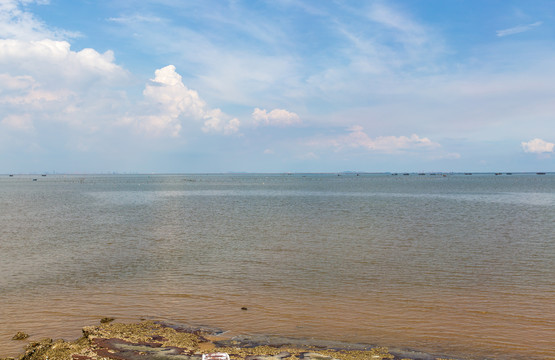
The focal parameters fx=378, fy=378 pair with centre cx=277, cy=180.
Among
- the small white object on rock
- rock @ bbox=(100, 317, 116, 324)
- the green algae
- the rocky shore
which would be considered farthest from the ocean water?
the small white object on rock

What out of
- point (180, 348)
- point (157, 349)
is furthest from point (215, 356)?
point (157, 349)

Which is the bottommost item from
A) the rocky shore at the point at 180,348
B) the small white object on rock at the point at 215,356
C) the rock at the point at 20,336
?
the rock at the point at 20,336

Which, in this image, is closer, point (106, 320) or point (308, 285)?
point (106, 320)

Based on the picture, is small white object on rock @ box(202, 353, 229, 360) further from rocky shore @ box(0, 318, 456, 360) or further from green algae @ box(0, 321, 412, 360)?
green algae @ box(0, 321, 412, 360)

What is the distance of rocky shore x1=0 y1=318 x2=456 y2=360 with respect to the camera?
10609mm

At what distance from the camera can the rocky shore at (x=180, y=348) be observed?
34.8 ft

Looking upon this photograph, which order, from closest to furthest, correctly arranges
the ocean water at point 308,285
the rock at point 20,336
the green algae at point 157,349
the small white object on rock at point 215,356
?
the small white object on rock at point 215,356
the green algae at point 157,349
the rock at point 20,336
the ocean water at point 308,285

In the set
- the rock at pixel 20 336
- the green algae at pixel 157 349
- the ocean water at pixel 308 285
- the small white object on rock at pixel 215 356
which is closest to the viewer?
the small white object on rock at pixel 215 356

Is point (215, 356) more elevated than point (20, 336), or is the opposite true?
point (215, 356)

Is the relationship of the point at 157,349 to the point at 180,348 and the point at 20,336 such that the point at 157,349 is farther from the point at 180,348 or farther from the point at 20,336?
the point at 20,336

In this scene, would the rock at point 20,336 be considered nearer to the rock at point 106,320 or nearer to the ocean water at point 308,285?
the ocean water at point 308,285

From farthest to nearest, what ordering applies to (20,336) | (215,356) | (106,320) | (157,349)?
(106,320) → (20,336) → (157,349) → (215,356)

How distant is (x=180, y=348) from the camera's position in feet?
36.6

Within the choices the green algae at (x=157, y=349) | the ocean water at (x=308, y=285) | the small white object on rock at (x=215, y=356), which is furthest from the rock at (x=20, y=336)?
the small white object on rock at (x=215, y=356)
